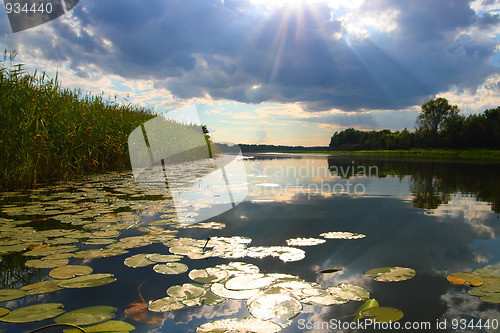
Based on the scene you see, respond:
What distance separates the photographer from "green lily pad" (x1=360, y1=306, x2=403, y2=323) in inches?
55.7

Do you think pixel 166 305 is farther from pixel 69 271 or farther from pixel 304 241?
pixel 304 241

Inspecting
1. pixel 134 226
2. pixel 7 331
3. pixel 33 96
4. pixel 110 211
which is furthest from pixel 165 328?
pixel 33 96

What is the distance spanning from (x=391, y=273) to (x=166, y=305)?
1423mm

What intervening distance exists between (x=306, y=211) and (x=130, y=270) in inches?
101

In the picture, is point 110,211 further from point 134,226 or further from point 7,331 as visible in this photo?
point 7,331

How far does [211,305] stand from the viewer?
1.52 meters

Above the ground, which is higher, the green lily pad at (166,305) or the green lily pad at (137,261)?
the green lily pad at (137,261)

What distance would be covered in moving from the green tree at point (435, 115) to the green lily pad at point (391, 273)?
2469 inches

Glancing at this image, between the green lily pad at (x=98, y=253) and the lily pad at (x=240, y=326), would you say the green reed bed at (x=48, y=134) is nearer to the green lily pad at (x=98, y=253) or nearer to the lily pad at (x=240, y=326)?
the green lily pad at (x=98, y=253)

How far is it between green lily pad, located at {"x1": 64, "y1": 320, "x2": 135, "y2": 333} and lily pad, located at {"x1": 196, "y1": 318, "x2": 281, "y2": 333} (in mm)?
319

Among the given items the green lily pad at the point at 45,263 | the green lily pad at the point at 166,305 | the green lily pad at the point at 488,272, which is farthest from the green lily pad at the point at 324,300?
the green lily pad at the point at 45,263

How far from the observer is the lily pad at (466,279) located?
5.92 feet

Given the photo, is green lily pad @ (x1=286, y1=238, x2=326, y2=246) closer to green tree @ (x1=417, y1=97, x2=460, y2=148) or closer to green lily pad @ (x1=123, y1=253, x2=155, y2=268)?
green lily pad @ (x1=123, y1=253, x2=155, y2=268)
